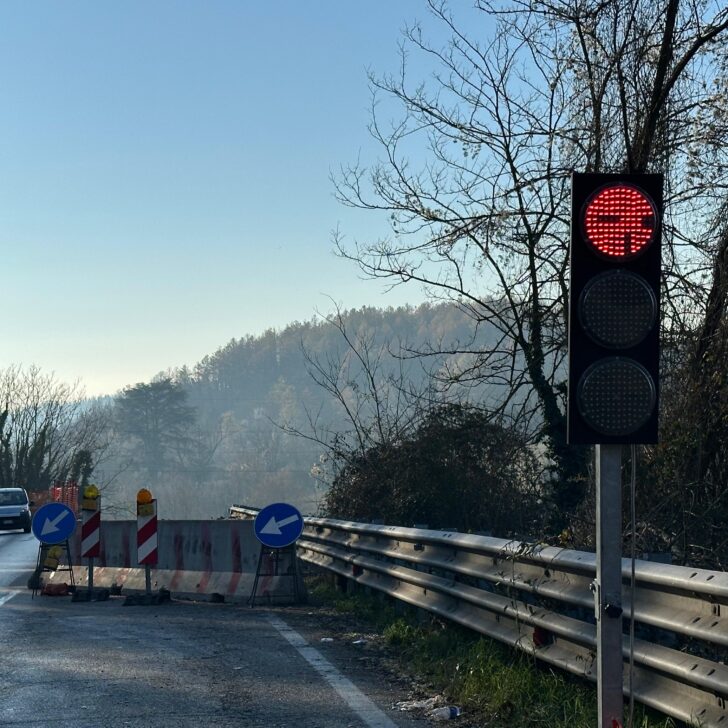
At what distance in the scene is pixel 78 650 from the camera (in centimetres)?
1028

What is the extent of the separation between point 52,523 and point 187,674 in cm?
889

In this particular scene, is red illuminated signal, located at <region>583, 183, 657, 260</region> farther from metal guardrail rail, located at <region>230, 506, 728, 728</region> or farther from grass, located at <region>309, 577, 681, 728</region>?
grass, located at <region>309, 577, 681, 728</region>

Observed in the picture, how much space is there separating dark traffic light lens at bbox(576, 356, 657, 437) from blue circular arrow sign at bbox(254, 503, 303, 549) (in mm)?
9865

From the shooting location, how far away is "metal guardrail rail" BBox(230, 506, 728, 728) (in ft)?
18.0

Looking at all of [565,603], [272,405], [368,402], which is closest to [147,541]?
[368,402]

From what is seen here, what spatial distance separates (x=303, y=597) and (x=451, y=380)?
4731mm

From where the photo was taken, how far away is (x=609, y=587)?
5066 mm

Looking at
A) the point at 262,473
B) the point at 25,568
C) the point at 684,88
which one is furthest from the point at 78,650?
the point at 262,473

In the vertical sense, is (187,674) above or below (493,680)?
below

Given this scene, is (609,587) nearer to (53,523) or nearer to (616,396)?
(616,396)

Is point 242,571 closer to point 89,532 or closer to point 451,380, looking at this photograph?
point 89,532

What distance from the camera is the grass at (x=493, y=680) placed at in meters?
6.81

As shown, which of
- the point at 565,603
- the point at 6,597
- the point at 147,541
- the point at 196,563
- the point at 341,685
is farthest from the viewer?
the point at 196,563

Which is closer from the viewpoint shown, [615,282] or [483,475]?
[615,282]
